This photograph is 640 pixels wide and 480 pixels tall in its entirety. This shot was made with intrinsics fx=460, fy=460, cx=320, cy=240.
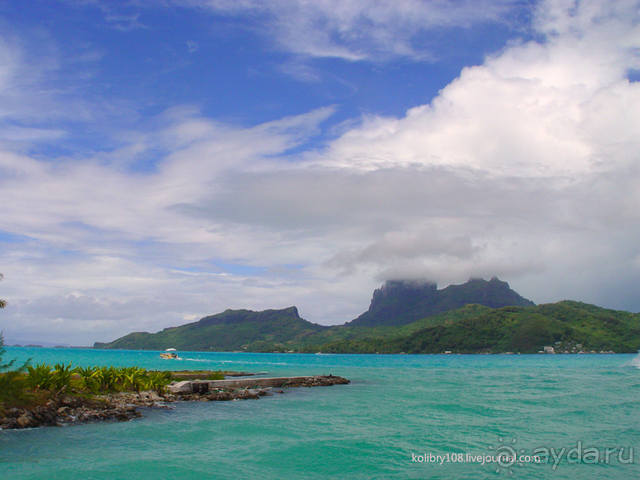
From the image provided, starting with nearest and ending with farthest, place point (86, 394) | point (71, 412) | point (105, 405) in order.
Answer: point (71, 412) → point (105, 405) → point (86, 394)

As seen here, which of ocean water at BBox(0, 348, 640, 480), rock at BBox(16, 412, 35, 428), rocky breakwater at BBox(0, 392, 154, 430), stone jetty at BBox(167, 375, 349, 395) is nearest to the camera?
ocean water at BBox(0, 348, 640, 480)

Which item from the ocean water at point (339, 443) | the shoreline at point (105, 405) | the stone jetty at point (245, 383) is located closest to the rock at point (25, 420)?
the shoreline at point (105, 405)

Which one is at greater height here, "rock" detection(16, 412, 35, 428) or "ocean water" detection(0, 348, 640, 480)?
"rock" detection(16, 412, 35, 428)

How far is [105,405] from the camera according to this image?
31656mm

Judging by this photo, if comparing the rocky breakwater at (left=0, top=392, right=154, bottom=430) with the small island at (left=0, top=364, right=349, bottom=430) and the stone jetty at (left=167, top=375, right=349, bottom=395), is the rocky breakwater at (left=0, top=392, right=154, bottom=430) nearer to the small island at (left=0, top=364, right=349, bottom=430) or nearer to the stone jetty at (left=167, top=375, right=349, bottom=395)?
the small island at (left=0, top=364, right=349, bottom=430)

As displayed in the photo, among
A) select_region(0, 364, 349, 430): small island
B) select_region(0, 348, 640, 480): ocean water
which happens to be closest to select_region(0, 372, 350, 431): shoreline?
select_region(0, 364, 349, 430): small island

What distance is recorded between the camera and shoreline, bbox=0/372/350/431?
26141 mm

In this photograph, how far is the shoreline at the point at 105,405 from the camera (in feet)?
85.8

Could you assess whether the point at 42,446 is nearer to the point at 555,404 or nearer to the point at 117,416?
the point at 117,416

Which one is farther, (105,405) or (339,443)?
(105,405)

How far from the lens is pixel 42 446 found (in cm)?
2181

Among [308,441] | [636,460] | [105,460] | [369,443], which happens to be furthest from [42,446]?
[636,460]

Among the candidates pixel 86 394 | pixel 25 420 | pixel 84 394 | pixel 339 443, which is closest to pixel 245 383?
pixel 86 394

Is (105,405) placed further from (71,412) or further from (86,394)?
(86,394)
